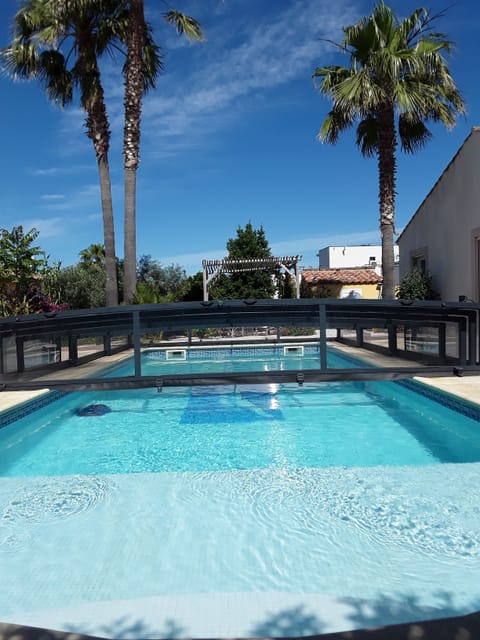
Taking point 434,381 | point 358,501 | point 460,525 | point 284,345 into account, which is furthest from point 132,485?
point 284,345

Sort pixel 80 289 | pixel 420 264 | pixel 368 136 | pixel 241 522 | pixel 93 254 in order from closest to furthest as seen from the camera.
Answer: pixel 241 522
pixel 368 136
pixel 420 264
pixel 80 289
pixel 93 254

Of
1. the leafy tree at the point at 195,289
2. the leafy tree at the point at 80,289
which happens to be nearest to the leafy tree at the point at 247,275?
the leafy tree at the point at 195,289

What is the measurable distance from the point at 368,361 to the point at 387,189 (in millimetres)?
7844

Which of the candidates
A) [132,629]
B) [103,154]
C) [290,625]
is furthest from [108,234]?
[290,625]

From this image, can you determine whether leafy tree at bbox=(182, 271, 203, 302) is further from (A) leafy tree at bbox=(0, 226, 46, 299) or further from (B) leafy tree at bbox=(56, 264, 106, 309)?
(A) leafy tree at bbox=(0, 226, 46, 299)

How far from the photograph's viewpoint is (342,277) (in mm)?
27031

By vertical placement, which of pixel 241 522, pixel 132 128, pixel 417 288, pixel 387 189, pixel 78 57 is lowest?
pixel 241 522

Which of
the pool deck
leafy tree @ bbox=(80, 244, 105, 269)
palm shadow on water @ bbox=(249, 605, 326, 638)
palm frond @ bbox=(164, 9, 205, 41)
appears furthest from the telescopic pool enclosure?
leafy tree @ bbox=(80, 244, 105, 269)

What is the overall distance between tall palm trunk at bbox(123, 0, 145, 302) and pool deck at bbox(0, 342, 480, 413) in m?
6.03

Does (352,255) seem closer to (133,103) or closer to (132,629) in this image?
(133,103)

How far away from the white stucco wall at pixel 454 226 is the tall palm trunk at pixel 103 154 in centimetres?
1050

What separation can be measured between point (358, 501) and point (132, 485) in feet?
6.97

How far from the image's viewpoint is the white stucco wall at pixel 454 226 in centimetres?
1280

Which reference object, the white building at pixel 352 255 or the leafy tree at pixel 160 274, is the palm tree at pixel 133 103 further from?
the white building at pixel 352 255
